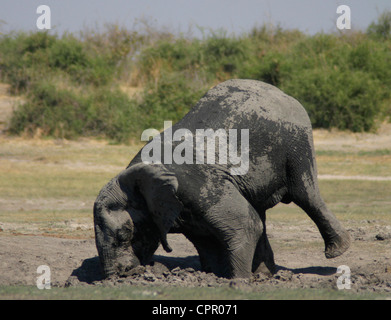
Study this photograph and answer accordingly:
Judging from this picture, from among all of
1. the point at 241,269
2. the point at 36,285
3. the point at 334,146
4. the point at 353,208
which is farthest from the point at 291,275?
the point at 334,146

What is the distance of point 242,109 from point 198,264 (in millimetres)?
2154

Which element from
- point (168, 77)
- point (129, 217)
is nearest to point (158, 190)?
point (129, 217)

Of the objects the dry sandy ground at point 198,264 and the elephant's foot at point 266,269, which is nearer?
the dry sandy ground at point 198,264

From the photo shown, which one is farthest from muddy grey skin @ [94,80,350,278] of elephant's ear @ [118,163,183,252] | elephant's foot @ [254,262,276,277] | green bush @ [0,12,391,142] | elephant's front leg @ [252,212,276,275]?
green bush @ [0,12,391,142]

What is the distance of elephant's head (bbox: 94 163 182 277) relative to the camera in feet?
21.2

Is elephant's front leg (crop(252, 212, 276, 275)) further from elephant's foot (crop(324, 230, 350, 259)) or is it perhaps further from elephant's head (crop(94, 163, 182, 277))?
elephant's head (crop(94, 163, 182, 277))

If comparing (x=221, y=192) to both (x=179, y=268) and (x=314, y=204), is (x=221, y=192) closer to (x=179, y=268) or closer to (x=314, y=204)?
(x=179, y=268)

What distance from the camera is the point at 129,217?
670 centimetres

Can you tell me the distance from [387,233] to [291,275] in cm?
322

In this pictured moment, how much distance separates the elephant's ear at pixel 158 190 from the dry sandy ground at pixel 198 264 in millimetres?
610

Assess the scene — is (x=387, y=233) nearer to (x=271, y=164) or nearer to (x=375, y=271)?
(x=375, y=271)

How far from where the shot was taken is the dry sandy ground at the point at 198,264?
6750 mm

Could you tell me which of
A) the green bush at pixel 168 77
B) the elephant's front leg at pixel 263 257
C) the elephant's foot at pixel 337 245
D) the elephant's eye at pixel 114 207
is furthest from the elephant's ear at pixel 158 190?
the green bush at pixel 168 77

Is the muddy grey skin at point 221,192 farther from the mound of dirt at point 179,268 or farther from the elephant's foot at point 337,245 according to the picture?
the mound of dirt at point 179,268
